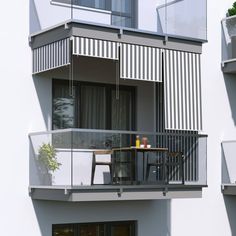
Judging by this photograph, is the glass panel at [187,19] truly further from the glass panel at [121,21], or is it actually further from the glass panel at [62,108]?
the glass panel at [62,108]

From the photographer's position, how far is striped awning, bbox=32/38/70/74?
50.7ft

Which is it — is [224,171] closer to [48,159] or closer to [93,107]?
[93,107]

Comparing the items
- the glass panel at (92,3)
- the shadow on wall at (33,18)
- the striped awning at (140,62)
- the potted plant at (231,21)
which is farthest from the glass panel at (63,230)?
the potted plant at (231,21)

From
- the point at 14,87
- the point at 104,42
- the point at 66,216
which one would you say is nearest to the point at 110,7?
the point at 104,42

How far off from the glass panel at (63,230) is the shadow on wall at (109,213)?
17 cm

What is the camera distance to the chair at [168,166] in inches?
658

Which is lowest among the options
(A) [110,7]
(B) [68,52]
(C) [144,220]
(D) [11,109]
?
(C) [144,220]

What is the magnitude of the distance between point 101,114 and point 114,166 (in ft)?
7.03

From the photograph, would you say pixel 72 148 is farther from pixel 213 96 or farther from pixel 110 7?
pixel 213 96

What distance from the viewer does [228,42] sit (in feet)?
67.4

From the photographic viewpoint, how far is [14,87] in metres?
16.2

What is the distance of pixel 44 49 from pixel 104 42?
1.42m

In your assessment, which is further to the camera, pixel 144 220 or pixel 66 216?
pixel 144 220

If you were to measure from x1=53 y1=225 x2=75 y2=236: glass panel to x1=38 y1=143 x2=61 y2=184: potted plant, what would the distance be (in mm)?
1668
